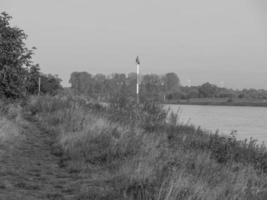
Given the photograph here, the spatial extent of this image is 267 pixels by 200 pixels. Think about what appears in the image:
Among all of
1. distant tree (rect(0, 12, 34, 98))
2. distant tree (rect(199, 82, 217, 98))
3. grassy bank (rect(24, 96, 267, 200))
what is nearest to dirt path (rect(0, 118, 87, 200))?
grassy bank (rect(24, 96, 267, 200))

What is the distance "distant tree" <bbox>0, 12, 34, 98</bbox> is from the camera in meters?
14.2

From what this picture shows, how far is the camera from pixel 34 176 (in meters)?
7.16

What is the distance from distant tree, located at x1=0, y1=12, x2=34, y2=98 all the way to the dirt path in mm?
4483

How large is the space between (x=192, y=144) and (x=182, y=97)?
249 feet

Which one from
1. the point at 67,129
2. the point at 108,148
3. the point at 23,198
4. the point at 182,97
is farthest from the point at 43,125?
the point at 182,97

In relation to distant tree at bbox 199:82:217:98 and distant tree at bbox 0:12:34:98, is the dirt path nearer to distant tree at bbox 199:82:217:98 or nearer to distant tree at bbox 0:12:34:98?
distant tree at bbox 0:12:34:98

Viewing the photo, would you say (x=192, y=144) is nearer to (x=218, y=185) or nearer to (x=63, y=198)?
(x=218, y=185)

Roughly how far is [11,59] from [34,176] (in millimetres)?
8047

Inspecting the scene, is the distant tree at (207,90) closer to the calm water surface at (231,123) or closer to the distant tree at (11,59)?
the calm water surface at (231,123)

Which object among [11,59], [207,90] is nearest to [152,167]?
[11,59]

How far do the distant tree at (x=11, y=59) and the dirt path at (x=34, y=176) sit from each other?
14.7 feet

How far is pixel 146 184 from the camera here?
6.10 metres

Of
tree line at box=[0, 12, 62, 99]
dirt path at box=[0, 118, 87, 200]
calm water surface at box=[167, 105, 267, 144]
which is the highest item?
tree line at box=[0, 12, 62, 99]

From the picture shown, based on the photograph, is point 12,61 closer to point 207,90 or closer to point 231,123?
point 231,123
